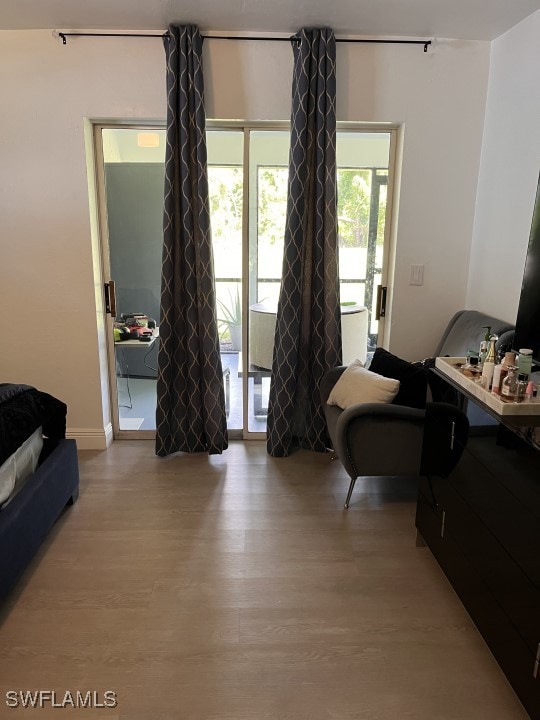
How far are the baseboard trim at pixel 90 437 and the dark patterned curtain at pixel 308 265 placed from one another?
117 cm

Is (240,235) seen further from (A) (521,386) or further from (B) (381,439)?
(A) (521,386)

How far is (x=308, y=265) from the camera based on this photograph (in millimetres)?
3109

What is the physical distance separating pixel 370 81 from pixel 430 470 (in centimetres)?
231

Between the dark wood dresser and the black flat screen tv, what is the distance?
1.04 ft

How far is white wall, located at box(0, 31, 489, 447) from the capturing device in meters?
2.86

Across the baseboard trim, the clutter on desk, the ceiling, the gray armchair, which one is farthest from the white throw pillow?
the ceiling

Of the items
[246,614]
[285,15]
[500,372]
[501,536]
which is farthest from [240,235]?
[501,536]

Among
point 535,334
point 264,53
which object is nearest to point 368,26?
point 264,53

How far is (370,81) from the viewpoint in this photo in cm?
293

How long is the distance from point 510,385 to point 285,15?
89.2 inches

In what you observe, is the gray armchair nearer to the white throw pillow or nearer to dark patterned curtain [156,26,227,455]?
the white throw pillow

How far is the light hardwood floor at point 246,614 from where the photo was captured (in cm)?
161

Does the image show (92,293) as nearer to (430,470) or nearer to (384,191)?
(384,191)

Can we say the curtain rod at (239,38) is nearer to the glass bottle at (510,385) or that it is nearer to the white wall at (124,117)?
the white wall at (124,117)
